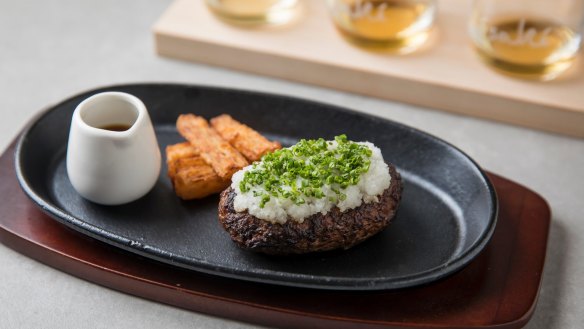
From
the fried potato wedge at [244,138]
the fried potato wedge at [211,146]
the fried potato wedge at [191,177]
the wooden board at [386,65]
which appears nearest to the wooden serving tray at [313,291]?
the fried potato wedge at [191,177]

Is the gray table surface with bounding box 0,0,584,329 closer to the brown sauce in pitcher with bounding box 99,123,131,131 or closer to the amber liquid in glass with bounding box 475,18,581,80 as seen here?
the amber liquid in glass with bounding box 475,18,581,80

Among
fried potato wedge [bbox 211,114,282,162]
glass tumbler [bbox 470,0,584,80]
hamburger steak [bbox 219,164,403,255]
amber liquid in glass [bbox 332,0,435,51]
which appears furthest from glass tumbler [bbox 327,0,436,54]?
hamburger steak [bbox 219,164,403,255]

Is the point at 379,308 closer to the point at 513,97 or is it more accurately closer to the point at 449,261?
the point at 449,261

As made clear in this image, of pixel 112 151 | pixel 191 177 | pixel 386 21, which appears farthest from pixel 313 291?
pixel 386 21

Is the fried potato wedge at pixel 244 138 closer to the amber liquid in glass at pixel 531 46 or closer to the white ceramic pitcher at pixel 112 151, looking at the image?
the white ceramic pitcher at pixel 112 151

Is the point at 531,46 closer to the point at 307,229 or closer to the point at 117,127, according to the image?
the point at 307,229

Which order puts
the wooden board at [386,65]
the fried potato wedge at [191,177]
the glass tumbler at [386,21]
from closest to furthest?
the fried potato wedge at [191,177] < the wooden board at [386,65] < the glass tumbler at [386,21]

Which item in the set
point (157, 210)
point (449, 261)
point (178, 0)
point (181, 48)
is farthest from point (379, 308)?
point (178, 0)
